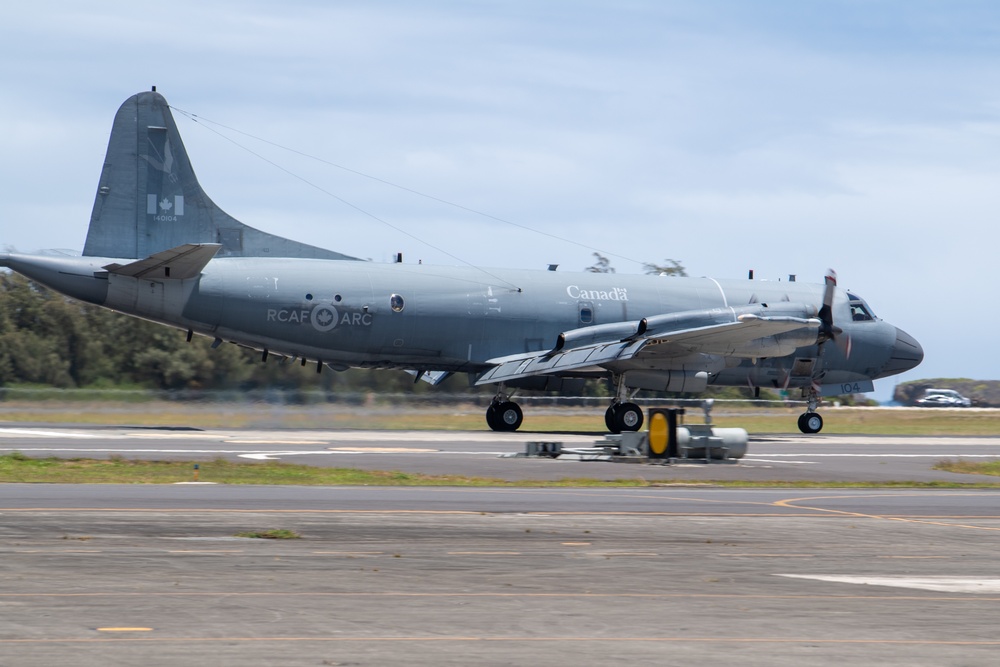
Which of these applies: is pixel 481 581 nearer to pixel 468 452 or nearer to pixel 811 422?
pixel 468 452

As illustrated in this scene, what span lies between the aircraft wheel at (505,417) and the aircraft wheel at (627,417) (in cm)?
361

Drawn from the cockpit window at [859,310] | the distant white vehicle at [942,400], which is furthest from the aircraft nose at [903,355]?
the distant white vehicle at [942,400]

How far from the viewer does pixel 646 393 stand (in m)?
54.9

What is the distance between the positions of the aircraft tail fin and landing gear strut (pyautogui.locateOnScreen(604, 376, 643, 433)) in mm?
12660

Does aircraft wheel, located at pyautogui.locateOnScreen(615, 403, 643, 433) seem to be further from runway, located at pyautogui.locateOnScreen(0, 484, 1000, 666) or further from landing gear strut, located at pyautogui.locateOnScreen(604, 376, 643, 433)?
runway, located at pyautogui.locateOnScreen(0, 484, 1000, 666)

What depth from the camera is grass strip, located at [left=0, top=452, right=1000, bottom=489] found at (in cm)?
2128

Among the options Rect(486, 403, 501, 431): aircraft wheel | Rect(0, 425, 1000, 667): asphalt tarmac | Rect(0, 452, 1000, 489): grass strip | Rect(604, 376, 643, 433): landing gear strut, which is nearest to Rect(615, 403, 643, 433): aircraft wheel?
Rect(604, 376, 643, 433): landing gear strut

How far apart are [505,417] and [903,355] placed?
50.3 feet

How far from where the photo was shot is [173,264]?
3278 cm

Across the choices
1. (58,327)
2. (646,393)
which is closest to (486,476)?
(58,327)

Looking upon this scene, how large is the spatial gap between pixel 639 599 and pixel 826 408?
55991 mm

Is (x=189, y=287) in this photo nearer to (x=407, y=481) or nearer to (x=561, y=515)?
(x=407, y=481)

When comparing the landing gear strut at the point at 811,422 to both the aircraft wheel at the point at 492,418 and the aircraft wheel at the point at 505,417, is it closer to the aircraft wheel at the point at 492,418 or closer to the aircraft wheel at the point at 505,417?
the aircraft wheel at the point at 505,417

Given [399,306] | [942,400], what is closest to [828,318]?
[399,306]
